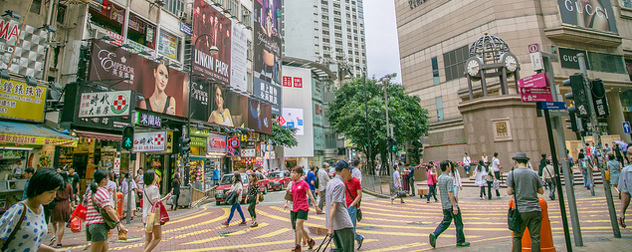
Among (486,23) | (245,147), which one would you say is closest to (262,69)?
(245,147)

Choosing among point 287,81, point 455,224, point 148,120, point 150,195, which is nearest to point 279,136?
point 287,81

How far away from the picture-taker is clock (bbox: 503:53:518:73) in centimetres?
2662

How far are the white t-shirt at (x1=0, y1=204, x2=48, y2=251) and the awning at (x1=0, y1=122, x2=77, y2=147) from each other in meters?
12.0

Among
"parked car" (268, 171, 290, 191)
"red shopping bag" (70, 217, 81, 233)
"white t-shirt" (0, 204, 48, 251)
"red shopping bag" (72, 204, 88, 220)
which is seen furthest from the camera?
"parked car" (268, 171, 290, 191)

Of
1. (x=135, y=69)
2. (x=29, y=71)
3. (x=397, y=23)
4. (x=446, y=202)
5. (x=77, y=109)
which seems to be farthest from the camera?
(x=397, y=23)

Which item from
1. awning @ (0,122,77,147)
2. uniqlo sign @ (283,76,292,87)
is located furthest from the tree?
awning @ (0,122,77,147)

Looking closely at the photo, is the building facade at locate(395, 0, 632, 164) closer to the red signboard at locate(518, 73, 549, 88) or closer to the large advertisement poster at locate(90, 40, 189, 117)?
the red signboard at locate(518, 73, 549, 88)

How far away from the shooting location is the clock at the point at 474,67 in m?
27.3

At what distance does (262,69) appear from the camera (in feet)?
114

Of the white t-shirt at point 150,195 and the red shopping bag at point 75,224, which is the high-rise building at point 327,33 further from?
the red shopping bag at point 75,224

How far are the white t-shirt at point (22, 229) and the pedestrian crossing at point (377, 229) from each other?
16.0ft

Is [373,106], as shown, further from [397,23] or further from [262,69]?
[397,23]

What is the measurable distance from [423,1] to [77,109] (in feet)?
134

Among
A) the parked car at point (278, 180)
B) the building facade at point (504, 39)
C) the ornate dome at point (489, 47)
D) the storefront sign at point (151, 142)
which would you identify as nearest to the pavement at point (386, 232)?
the storefront sign at point (151, 142)
